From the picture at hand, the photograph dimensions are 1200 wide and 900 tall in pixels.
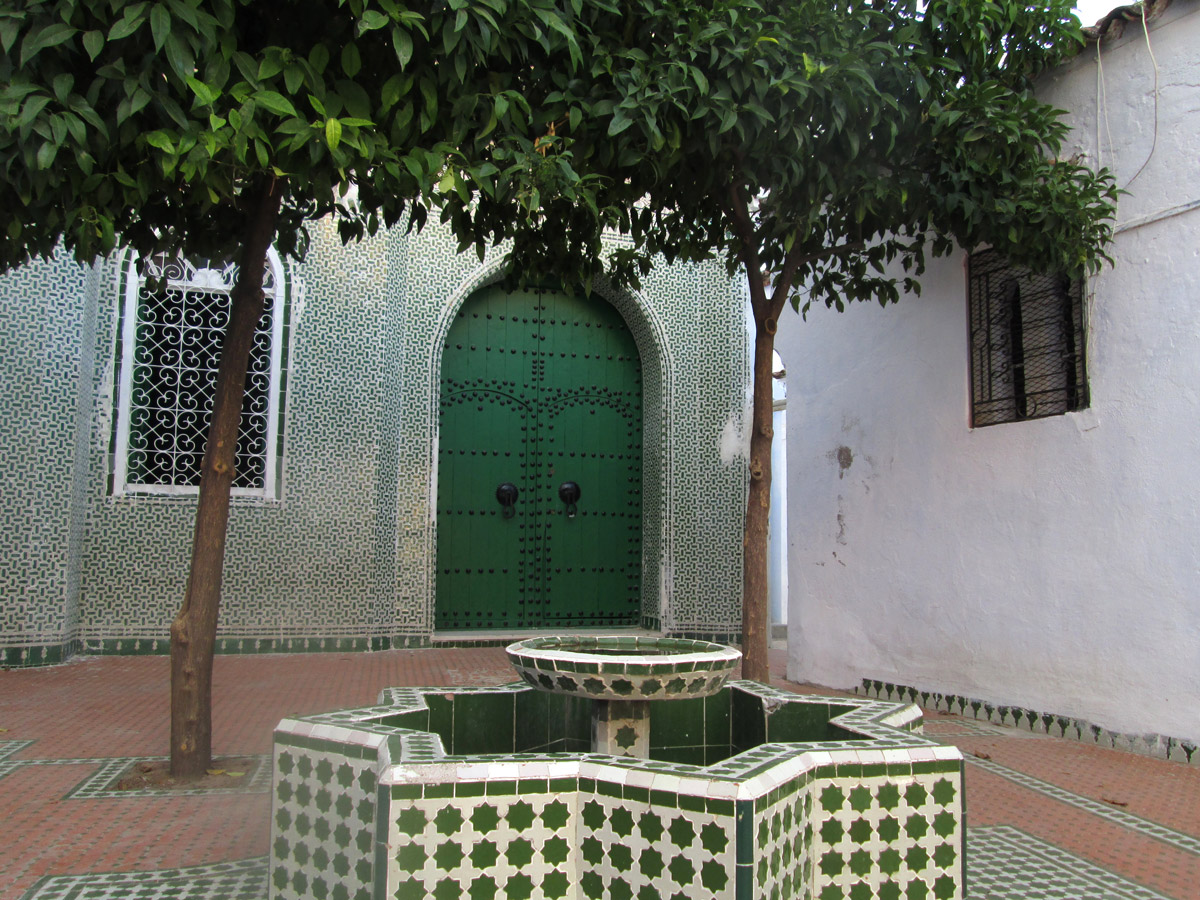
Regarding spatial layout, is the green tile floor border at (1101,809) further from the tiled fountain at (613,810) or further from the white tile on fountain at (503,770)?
the white tile on fountain at (503,770)

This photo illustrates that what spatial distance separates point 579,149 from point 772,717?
2.12m

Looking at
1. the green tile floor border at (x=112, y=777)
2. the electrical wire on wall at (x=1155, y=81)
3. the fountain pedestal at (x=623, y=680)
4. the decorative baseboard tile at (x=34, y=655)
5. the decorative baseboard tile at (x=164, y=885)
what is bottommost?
the decorative baseboard tile at (x=164, y=885)

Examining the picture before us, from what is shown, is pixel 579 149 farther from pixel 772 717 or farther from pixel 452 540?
pixel 452 540

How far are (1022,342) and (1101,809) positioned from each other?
8.50 ft

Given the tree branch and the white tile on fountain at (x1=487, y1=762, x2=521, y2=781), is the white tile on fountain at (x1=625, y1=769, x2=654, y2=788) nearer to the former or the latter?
the white tile on fountain at (x1=487, y1=762, x2=521, y2=781)

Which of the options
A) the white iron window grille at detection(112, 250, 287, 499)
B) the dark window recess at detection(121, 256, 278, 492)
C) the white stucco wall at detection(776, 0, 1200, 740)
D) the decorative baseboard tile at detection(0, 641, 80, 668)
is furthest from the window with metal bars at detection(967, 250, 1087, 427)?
the decorative baseboard tile at detection(0, 641, 80, 668)

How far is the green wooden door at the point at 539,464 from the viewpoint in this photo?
8.04 m

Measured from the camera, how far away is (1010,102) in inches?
172

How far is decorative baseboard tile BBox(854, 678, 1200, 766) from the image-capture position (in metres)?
4.25

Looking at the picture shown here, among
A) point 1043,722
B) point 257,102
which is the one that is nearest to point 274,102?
point 257,102

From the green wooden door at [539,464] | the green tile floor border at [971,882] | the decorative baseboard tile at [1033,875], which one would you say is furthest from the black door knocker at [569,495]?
Answer: the green tile floor border at [971,882]

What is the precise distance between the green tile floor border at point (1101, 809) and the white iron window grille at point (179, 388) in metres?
5.28

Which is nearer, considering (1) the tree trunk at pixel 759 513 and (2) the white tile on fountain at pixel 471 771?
(2) the white tile on fountain at pixel 471 771

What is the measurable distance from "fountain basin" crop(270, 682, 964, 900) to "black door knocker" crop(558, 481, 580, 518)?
574cm
